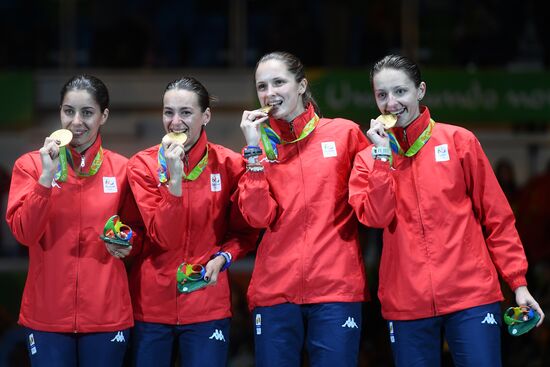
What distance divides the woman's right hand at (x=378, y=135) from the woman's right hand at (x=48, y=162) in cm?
124

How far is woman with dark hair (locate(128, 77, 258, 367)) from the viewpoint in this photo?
4262 mm

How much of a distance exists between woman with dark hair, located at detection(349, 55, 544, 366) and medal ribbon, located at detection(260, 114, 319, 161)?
26 cm

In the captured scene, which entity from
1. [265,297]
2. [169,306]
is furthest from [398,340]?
[169,306]

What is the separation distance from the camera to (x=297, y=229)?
4258 millimetres

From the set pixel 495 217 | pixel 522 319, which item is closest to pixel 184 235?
pixel 495 217

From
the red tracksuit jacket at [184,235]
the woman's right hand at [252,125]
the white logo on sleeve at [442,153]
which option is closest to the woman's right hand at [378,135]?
the white logo on sleeve at [442,153]

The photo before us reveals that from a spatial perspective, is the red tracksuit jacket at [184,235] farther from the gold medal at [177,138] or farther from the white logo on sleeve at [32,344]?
the white logo on sleeve at [32,344]

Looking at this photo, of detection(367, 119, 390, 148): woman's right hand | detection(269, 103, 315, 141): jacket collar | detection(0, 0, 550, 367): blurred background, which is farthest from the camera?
detection(0, 0, 550, 367): blurred background

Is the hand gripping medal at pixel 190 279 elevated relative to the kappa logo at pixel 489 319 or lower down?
elevated

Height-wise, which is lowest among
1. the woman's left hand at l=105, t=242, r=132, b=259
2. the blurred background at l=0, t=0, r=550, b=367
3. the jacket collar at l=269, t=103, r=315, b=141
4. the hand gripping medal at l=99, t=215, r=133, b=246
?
the woman's left hand at l=105, t=242, r=132, b=259

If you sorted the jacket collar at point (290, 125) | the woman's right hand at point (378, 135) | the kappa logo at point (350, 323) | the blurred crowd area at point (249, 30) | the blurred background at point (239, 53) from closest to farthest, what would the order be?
the woman's right hand at point (378, 135) < the kappa logo at point (350, 323) < the jacket collar at point (290, 125) < the blurred background at point (239, 53) < the blurred crowd area at point (249, 30)

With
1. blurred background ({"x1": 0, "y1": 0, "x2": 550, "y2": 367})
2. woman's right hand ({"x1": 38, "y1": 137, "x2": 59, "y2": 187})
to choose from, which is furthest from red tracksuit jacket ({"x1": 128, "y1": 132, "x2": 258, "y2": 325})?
blurred background ({"x1": 0, "y1": 0, "x2": 550, "y2": 367})

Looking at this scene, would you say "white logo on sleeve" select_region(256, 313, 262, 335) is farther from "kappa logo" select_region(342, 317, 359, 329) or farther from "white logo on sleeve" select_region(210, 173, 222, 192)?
"white logo on sleeve" select_region(210, 173, 222, 192)

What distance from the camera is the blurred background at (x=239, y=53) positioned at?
8.55m
